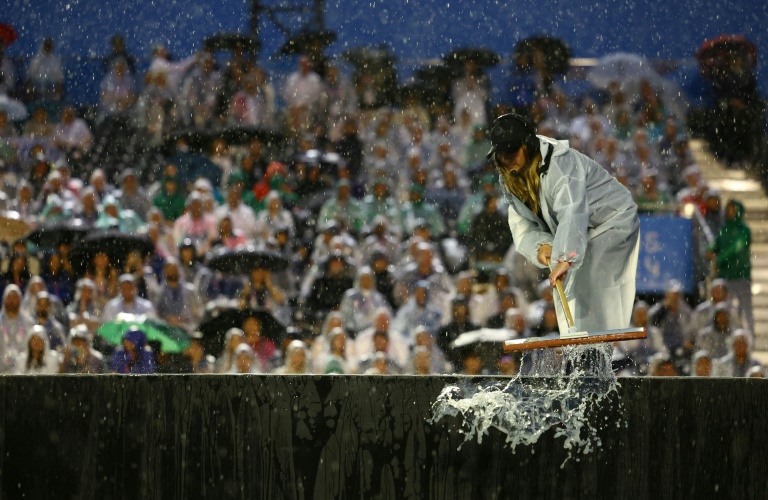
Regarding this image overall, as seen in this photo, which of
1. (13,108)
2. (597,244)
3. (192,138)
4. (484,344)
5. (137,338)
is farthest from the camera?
(13,108)

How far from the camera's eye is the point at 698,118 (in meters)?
10.9

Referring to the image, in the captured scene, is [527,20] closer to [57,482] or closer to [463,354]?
[463,354]

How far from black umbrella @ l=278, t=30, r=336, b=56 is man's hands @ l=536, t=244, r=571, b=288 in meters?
7.57

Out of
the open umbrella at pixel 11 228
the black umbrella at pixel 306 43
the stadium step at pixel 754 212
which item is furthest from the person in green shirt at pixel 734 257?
the open umbrella at pixel 11 228

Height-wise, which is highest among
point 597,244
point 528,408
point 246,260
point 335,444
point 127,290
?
point 246,260

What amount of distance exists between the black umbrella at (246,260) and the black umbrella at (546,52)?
389 cm

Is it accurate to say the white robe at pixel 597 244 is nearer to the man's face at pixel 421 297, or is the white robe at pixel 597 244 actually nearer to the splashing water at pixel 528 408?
the splashing water at pixel 528 408

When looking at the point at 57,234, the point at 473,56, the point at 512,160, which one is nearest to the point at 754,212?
the point at 473,56

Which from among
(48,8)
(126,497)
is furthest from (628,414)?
(48,8)

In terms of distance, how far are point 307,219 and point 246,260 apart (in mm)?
1145

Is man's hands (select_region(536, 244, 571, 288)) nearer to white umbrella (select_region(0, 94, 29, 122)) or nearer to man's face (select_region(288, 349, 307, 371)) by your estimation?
man's face (select_region(288, 349, 307, 371))

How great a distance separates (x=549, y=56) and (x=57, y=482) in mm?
8243

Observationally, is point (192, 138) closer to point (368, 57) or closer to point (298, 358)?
point (368, 57)

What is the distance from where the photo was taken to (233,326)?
25.7ft
